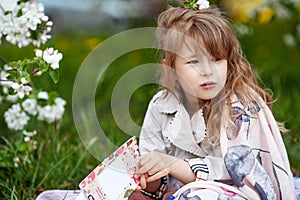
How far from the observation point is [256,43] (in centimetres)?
582

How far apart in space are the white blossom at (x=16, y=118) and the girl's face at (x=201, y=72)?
94 centimetres

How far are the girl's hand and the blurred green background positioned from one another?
363mm

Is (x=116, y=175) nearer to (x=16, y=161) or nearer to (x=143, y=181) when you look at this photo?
(x=143, y=181)

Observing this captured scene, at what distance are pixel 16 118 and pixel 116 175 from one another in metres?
0.87

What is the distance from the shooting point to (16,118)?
3.03 metres

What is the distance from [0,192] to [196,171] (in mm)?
836

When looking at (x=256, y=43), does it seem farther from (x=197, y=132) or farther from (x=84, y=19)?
(x=197, y=132)

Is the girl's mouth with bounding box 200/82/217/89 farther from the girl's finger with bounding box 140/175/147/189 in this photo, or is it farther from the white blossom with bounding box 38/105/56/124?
the white blossom with bounding box 38/105/56/124

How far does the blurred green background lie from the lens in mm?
2879

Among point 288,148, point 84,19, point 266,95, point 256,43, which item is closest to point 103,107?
point 288,148

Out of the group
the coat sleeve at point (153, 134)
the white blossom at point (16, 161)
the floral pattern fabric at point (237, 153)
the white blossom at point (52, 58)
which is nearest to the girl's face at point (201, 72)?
the floral pattern fabric at point (237, 153)

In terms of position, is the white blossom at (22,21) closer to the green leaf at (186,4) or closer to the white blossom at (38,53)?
the white blossom at (38,53)

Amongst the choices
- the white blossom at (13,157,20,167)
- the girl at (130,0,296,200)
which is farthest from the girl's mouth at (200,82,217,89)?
the white blossom at (13,157,20,167)

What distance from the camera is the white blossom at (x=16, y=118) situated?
3016 mm
